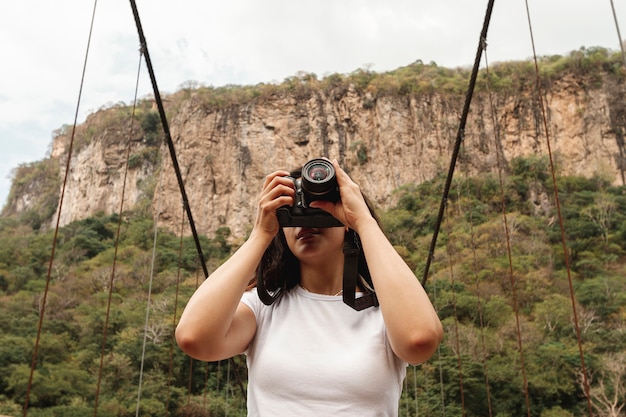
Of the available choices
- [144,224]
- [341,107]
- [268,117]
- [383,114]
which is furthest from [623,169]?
[144,224]

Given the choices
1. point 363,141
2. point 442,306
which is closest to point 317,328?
point 442,306

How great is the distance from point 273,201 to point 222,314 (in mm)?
177

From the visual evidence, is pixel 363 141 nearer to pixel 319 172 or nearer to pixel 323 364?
pixel 319 172

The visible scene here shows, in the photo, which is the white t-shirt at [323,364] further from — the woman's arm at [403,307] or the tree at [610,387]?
the tree at [610,387]

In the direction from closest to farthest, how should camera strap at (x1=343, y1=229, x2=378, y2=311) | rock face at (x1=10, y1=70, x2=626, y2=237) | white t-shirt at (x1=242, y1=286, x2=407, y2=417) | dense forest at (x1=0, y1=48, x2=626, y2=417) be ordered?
1. white t-shirt at (x1=242, y1=286, x2=407, y2=417)
2. camera strap at (x1=343, y1=229, x2=378, y2=311)
3. dense forest at (x1=0, y1=48, x2=626, y2=417)
4. rock face at (x1=10, y1=70, x2=626, y2=237)

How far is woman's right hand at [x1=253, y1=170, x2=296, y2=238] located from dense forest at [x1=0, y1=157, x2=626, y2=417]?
572 centimetres

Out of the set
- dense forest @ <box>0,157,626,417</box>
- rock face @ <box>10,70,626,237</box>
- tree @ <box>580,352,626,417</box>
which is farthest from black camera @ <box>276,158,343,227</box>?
rock face @ <box>10,70,626,237</box>

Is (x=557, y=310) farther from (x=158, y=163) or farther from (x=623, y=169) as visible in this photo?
(x=158, y=163)

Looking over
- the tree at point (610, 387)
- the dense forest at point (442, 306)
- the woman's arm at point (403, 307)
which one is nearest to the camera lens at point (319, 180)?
the woman's arm at point (403, 307)

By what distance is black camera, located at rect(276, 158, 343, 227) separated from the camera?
755 mm

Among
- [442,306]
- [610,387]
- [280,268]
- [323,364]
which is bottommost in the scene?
[610,387]

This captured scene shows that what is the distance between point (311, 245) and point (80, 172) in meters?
32.8

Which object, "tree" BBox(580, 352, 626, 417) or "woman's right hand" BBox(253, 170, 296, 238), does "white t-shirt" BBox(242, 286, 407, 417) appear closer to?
"woman's right hand" BBox(253, 170, 296, 238)

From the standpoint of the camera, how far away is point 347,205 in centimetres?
74
